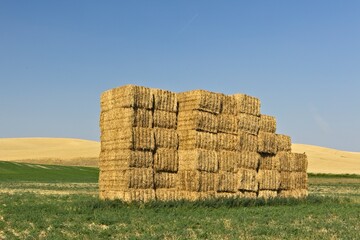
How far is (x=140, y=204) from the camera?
22078 millimetres

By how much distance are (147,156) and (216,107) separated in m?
4.25

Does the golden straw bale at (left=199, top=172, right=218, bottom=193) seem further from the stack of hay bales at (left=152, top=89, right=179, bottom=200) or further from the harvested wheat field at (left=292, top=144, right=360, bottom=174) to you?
the harvested wheat field at (left=292, top=144, right=360, bottom=174)

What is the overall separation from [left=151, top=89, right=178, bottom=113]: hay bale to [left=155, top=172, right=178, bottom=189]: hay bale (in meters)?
2.75

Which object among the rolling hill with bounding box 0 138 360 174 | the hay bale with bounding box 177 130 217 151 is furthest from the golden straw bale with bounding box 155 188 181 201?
the rolling hill with bounding box 0 138 360 174

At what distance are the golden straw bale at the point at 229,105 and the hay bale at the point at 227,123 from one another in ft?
0.61

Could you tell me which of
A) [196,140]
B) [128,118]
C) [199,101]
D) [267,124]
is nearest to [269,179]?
[267,124]

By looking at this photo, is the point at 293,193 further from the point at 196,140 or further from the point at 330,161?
the point at 330,161

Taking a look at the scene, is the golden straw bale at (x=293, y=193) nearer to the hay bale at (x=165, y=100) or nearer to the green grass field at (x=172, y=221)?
the green grass field at (x=172, y=221)

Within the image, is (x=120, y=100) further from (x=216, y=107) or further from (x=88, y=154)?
(x=88, y=154)

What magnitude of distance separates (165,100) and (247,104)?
4537 millimetres

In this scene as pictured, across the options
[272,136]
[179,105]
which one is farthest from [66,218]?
[272,136]

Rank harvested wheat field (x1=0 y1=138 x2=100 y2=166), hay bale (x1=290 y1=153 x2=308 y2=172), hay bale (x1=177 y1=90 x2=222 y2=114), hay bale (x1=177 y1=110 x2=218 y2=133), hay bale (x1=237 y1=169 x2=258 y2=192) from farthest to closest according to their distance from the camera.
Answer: harvested wheat field (x1=0 y1=138 x2=100 y2=166) < hay bale (x1=290 y1=153 x2=308 y2=172) < hay bale (x1=237 y1=169 x2=258 y2=192) < hay bale (x1=177 y1=90 x2=222 y2=114) < hay bale (x1=177 y1=110 x2=218 y2=133)

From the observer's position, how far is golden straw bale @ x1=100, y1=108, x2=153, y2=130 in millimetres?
23156

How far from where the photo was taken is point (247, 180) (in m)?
26.5
